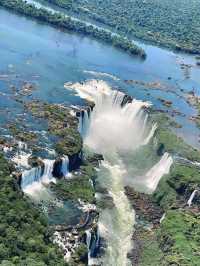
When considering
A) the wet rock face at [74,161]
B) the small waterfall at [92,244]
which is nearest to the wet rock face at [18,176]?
the wet rock face at [74,161]

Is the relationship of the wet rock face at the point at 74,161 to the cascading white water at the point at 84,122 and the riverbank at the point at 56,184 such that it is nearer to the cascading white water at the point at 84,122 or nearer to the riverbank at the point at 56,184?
the riverbank at the point at 56,184

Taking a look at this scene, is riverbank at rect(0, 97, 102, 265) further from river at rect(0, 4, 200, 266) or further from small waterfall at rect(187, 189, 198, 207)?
small waterfall at rect(187, 189, 198, 207)

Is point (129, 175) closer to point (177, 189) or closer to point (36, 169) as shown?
point (177, 189)

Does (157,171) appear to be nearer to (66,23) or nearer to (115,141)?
(115,141)

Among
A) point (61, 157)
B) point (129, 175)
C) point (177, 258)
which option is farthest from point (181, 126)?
point (177, 258)

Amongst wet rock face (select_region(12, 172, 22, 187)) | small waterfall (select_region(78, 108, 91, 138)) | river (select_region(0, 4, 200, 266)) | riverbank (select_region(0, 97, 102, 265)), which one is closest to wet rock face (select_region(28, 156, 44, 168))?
riverbank (select_region(0, 97, 102, 265))

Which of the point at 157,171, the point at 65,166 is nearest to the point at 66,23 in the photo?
the point at 157,171

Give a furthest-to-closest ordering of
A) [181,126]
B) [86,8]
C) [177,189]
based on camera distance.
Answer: [86,8] → [181,126] → [177,189]
